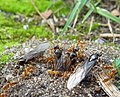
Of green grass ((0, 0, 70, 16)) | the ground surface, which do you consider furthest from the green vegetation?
the ground surface

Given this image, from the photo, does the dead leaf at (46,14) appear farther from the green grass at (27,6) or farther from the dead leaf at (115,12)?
the dead leaf at (115,12)

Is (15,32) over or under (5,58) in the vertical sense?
over

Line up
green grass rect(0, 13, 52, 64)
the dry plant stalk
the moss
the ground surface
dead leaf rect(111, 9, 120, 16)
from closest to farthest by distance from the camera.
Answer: the ground surface < the dry plant stalk < the moss < green grass rect(0, 13, 52, 64) < dead leaf rect(111, 9, 120, 16)

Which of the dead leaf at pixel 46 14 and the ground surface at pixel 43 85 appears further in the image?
the dead leaf at pixel 46 14

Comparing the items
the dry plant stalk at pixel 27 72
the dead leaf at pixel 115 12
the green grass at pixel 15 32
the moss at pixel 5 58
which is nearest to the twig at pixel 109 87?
the dry plant stalk at pixel 27 72

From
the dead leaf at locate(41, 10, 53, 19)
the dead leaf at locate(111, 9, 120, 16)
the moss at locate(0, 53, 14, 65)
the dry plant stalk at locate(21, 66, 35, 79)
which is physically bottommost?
the dry plant stalk at locate(21, 66, 35, 79)

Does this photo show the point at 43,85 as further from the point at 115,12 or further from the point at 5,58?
the point at 115,12

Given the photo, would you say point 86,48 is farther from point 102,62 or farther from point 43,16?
point 43,16

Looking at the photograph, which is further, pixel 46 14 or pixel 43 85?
pixel 46 14

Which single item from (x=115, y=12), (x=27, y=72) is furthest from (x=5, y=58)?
(x=115, y=12)

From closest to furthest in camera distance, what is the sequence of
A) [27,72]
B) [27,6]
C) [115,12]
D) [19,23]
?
[27,72], [19,23], [115,12], [27,6]

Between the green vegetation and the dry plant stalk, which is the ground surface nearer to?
the dry plant stalk
